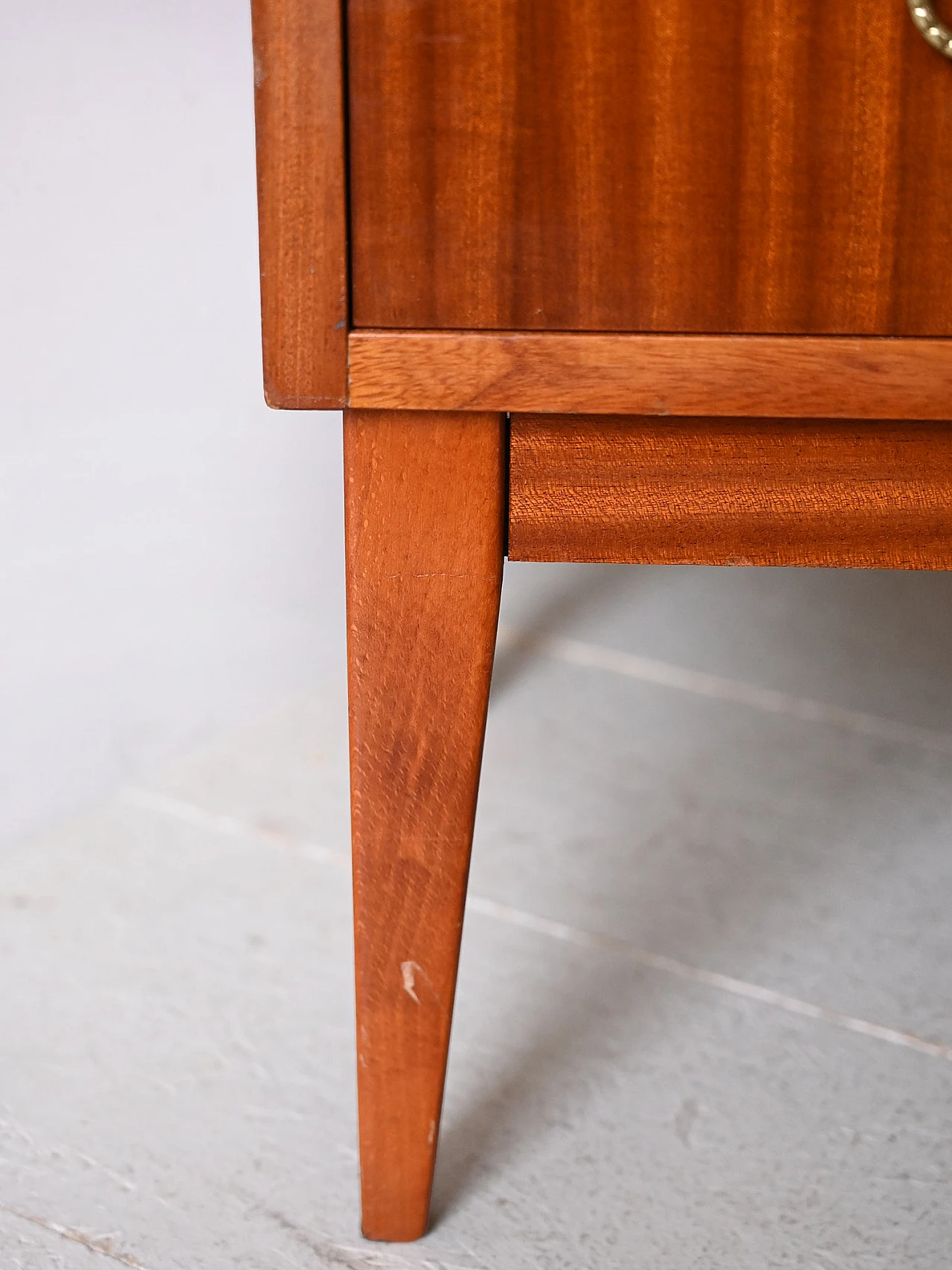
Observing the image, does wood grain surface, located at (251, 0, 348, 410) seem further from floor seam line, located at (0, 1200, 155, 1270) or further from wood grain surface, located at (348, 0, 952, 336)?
floor seam line, located at (0, 1200, 155, 1270)

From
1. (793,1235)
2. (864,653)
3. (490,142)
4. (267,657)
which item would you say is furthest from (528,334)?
(864,653)

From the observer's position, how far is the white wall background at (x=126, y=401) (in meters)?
0.74

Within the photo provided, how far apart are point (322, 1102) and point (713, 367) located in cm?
40

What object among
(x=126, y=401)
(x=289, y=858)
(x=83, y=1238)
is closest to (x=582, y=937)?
(x=289, y=858)

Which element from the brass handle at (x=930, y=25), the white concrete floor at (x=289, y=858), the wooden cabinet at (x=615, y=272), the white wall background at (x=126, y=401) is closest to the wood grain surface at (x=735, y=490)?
the wooden cabinet at (x=615, y=272)

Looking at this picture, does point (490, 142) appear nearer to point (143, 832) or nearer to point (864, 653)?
point (143, 832)

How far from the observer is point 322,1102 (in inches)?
23.5

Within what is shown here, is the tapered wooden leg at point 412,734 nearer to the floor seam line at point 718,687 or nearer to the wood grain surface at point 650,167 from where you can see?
the wood grain surface at point 650,167

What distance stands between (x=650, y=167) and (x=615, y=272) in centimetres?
3

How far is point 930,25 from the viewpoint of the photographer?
337 mm

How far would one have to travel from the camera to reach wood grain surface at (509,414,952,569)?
1.28ft

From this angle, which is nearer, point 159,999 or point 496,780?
point 159,999

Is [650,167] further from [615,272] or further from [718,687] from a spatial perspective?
[718,687]

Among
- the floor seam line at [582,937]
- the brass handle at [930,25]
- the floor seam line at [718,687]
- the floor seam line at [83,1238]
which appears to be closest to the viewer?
the brass handle at [930,25]
